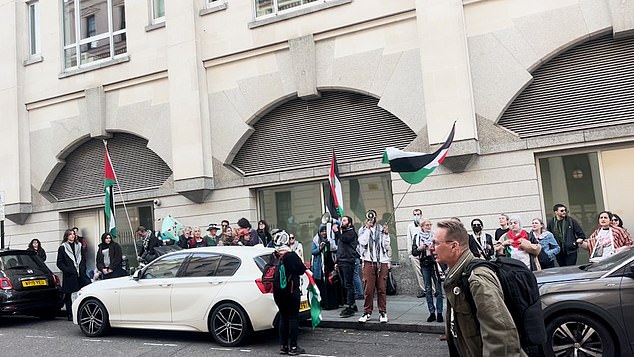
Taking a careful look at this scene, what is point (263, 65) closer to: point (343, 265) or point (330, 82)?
point (330, 82)

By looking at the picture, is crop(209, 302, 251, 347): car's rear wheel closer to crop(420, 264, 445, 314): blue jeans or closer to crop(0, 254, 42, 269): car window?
crop(420, 264, 445, 314): blue jeans

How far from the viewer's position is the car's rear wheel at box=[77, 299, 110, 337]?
888 centimetres

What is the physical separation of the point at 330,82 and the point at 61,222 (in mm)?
9909

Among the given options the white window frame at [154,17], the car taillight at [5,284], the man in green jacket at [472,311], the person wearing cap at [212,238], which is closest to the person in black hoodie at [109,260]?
the car taillight at [5,284]

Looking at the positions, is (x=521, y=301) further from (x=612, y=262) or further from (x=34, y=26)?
(x=34, y=26)

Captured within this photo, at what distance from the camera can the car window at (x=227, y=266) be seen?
316 inches

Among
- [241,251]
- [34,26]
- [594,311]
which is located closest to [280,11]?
[241,251]

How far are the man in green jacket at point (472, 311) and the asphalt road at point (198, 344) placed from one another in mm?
4532

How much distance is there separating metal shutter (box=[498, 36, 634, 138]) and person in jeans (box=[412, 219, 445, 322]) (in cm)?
381

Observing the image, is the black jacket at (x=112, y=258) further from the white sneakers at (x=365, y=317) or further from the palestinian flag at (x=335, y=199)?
the white sneakers at (x=365, y=317)

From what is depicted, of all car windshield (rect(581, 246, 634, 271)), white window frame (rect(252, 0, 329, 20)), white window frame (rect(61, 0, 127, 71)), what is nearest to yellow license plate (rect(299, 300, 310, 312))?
car windshield (rect(581, 246, 634, 271))

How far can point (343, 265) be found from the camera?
9414mm

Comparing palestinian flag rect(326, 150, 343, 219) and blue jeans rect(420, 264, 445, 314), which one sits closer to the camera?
blue jeans rect(420, 264, 445, 314)

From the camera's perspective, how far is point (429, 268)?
8.72m
